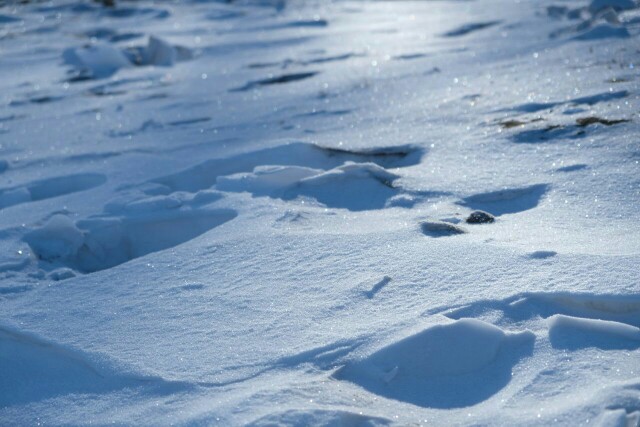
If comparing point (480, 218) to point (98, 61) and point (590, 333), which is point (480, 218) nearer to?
point (590, 333)

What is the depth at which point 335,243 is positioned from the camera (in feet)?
6.50

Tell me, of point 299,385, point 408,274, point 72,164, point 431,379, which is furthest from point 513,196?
point 72,164

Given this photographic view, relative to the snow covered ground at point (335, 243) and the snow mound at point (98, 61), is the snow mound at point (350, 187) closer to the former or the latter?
the snow covered ground at point (335, 243)

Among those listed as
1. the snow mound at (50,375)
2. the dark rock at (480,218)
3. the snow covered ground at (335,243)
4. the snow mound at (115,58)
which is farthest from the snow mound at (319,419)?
the snow mound at (115,58)

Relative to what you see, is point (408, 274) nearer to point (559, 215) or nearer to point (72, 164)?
point (559, 215)

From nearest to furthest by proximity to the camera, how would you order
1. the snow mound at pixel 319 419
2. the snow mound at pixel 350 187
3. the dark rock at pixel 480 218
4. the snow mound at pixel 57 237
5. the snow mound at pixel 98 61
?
the snow mound at pixel 319 419 < the dark rock at pixel 480 218 < the snow mound at pixel 57 237 < the snow mound at pixel 350 187 < the snow mound at pixel 98 61

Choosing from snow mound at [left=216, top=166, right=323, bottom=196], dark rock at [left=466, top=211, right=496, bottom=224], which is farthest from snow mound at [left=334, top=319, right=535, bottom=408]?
snow mound at [left=216, top=166, right=323, bottom=196]

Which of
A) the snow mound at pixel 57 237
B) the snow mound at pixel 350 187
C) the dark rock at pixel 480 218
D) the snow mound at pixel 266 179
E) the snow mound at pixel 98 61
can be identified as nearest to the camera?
the dark rock at pixel 480 218

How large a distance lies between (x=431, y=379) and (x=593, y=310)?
1.24 feet

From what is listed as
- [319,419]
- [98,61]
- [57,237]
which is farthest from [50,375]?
[98,61]

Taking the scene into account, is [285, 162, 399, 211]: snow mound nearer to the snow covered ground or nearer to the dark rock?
the snow covered ground

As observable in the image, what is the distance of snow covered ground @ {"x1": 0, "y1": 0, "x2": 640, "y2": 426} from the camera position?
145cm

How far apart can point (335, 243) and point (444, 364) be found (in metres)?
0.58

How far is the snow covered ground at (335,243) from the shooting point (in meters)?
1.45
